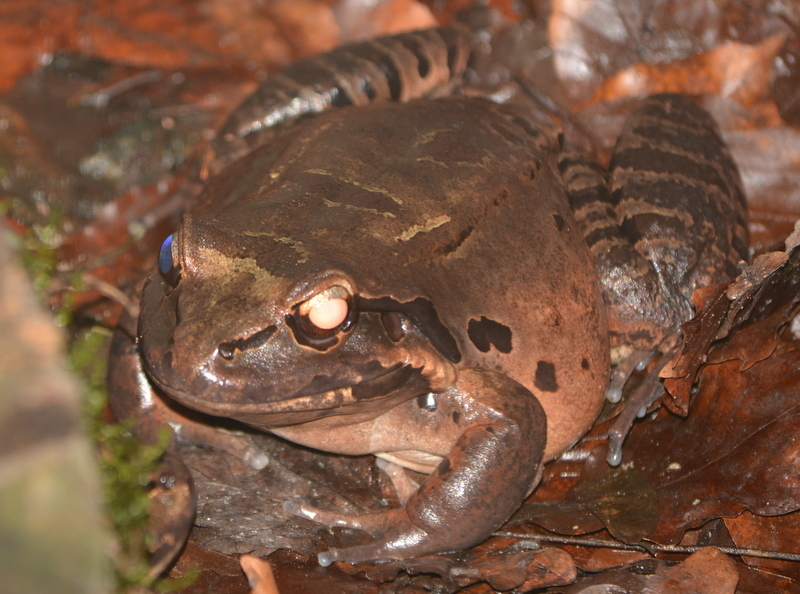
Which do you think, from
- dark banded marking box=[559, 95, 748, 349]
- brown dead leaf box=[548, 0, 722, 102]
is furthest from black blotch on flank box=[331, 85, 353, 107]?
brown dead leaf box=[548, 0, 722, 102]

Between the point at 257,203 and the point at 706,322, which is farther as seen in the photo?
the point at 706,322

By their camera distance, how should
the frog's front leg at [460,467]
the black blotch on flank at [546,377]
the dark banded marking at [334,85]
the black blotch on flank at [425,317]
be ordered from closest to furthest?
the black blotch on flank at [425,317], the frog's front leg at [460,467], the black blotch on flank at [546,377], the dark banded marking at [334,85]

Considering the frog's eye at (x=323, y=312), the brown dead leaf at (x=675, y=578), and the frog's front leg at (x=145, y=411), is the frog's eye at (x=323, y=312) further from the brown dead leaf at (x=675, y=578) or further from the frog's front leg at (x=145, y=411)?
the brown dead leaf at (x=675, y=578)

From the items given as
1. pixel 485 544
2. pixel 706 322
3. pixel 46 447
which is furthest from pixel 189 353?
pixel 706 322

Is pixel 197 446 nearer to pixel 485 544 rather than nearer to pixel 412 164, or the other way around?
pixel 485 544

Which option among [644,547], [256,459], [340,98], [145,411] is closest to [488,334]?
[644,547]

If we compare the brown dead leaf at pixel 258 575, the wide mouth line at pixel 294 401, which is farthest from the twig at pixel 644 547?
the brown dead leaf at pixel 258 575

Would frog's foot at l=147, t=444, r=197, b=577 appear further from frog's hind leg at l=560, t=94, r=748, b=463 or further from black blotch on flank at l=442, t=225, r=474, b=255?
frog's hind leg at l=560, t=94, r=748, b=463
